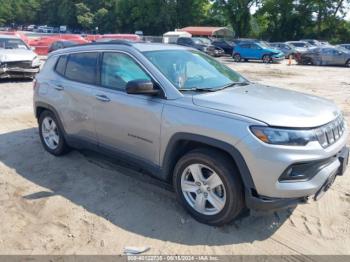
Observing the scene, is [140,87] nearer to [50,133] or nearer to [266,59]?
[50,133]

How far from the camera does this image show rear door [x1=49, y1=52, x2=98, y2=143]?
15.6ft

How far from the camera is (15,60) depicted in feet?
42.1

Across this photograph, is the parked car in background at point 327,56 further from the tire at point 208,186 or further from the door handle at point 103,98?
the tire at point 208,186

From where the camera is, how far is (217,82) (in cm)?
427

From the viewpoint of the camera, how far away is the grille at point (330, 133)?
132 inches

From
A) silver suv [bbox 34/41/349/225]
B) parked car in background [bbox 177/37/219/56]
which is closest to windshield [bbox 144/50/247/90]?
silver suv [bbox 34/41/349/225]

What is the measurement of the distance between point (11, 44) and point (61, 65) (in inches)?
388

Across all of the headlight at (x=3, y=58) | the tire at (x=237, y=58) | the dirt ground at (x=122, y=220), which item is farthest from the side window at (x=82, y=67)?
the tire at (x=237, y=58)

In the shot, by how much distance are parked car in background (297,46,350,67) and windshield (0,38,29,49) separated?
65.7 ft

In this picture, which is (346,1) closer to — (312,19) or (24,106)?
(312,19)

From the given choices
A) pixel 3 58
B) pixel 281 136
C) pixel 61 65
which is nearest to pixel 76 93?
pixel 61 65

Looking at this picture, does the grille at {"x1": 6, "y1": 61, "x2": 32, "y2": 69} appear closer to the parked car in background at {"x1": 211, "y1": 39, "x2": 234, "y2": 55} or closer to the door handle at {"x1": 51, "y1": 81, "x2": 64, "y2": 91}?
the door handle at {"x1": 51, "y1": 81, "x2": 64, "y2": 91}

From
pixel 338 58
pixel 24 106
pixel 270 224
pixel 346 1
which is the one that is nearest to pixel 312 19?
pixel 346 1

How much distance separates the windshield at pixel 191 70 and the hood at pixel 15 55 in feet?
32.5
